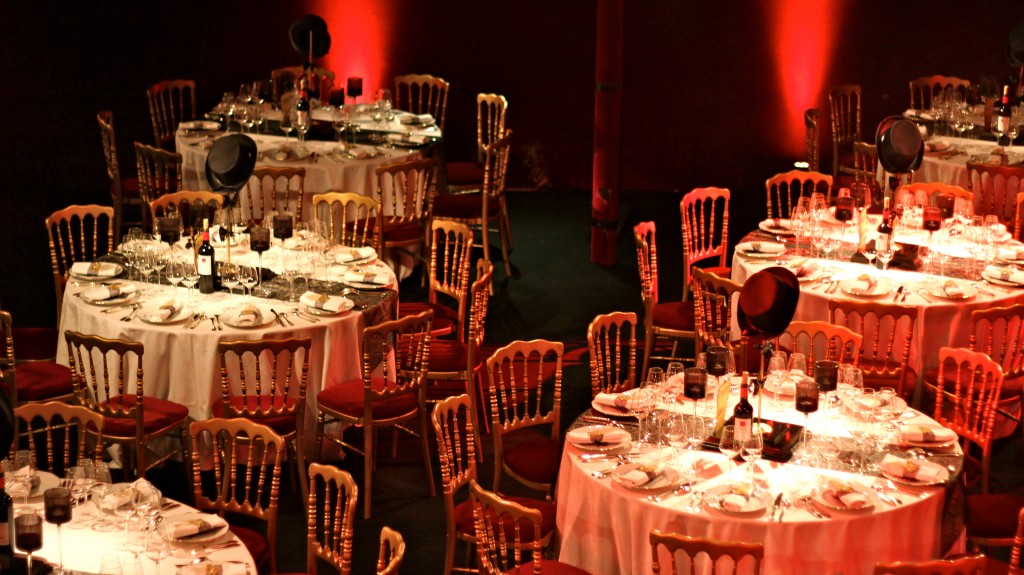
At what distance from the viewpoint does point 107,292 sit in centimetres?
632

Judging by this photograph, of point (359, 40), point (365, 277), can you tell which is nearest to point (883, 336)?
point (365, 277)

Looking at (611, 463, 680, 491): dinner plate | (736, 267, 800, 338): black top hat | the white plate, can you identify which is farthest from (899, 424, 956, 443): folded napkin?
the white plate

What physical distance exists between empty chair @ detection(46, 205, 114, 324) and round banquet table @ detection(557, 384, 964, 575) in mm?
3685

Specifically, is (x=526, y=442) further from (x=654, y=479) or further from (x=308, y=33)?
(x=308, y=33)

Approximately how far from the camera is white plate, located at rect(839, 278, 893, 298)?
257 inches

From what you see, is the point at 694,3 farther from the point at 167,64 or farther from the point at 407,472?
the point at 407,472

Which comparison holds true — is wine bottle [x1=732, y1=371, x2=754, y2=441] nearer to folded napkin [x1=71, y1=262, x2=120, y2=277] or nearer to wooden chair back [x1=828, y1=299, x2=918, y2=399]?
wooden chair back [x1=828, y1=299, x2=918, y2=399]

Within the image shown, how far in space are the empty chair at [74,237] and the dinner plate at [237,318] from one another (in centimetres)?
140

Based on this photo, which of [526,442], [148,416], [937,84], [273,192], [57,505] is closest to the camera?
[57,505]

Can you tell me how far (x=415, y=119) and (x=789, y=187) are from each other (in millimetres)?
2901

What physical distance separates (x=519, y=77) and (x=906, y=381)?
19.6 feet

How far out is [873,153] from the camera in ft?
29.8

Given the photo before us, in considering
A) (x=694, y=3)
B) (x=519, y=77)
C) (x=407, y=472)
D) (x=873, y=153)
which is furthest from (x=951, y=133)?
(x=407, y=472)

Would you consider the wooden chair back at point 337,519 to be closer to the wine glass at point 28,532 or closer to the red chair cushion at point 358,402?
the wine glass at point 28,532
